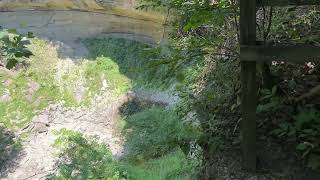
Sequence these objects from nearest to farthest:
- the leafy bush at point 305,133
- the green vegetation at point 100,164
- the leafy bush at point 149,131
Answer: the leafy bush at point 305,133 → the green vegetation at point 100,164 → the leafy bush at point 149,131

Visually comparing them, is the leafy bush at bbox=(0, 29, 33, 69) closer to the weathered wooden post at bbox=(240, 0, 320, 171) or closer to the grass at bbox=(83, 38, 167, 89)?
the weathered wooden post at bbox=(240, 0, 320, 171)

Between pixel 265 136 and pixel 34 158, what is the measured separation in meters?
7.10

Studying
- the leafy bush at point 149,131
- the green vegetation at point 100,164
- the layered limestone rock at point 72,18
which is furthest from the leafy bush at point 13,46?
the layered limestone rock at point 72,18

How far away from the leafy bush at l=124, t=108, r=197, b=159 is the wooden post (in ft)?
9.88

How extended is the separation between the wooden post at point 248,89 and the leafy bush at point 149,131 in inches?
119

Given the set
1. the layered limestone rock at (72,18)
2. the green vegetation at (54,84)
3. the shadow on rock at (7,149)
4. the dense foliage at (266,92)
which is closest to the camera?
the dense foliage at (266,92)

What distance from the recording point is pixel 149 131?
7.91 metres

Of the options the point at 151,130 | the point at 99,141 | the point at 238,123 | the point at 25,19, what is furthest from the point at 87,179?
the point at 25,19

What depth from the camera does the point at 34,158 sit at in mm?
9227

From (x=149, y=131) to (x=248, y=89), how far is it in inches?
209

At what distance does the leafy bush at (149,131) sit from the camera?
6.75m

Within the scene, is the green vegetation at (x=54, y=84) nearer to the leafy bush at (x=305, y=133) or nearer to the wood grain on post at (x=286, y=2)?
the leafy bush at (x=305, y=133)

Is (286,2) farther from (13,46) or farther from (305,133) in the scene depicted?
(13,46)

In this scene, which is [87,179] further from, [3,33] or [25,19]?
[25,19]
